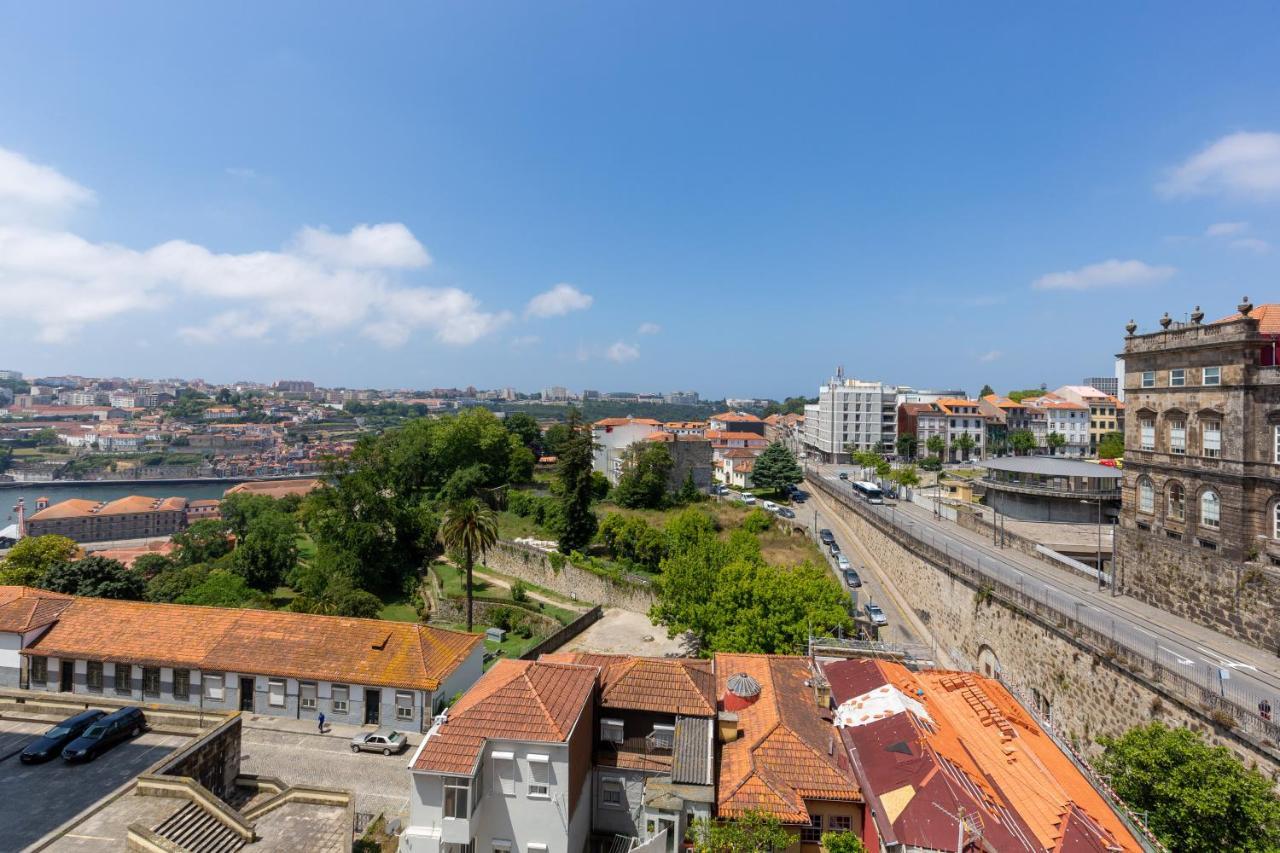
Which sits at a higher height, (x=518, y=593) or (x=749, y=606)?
(x=749, y=606)

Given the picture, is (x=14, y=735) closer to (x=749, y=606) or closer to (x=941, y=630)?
(x=749, y=606)

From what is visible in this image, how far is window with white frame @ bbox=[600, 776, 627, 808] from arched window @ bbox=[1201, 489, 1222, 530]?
21431 millimetres

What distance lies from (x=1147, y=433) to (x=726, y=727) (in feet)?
69.5

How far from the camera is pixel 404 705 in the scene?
20734mm

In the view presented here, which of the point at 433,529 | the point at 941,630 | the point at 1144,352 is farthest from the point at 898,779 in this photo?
the point at 433,529

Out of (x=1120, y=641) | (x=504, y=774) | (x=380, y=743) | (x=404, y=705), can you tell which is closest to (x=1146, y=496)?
(x=1120, y=641)

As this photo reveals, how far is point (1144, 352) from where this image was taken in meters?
24.6

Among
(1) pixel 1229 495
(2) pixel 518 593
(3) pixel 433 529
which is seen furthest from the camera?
(3) pixel 433 529

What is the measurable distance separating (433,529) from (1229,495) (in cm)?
4465

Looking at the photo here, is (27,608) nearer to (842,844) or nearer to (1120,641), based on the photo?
(842,844)

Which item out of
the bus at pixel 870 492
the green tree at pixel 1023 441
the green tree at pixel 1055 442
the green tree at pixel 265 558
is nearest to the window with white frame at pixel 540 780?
the green tree at pixel 265 558

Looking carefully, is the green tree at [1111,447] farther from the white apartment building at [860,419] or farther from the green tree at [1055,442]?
the white apartment building at [860,419]

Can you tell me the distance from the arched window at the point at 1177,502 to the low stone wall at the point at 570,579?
24.9m

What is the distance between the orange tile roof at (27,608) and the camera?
879 inches
